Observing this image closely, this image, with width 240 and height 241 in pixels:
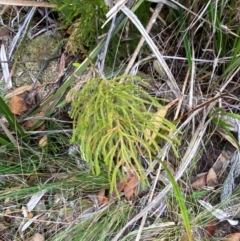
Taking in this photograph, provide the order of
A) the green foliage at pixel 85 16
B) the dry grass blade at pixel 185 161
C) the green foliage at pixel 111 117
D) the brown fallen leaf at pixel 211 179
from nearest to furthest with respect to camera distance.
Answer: the green foliage at pixel 111 117
the green foliage at pixel 85 16
the dry grass blade at pixel 185 161
the brown fallen leaf at pixel 211 179

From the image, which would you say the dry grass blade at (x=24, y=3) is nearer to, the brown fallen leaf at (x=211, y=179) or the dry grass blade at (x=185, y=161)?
the dry grass blade at (x=185, y=161)

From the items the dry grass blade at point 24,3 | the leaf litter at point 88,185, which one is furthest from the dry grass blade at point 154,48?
the dry grass blade at point 24,3

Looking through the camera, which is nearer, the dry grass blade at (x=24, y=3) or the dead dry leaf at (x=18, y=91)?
the dry grass blade at (x=24, y=3)

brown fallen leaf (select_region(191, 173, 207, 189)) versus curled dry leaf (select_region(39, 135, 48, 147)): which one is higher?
curled dry leaf (select_region(39, 135, 48, 147))

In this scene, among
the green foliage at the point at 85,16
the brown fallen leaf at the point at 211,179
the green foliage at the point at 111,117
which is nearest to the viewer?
the green foliage at the point at 111,117

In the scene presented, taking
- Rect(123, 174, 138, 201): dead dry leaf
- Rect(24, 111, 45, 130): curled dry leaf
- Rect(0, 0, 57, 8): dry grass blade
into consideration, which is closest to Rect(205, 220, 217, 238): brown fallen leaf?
Rect(123, 174, 138, 201): dead dry leaf

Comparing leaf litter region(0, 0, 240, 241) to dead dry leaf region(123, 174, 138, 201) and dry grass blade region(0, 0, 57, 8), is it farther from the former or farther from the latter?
dry grass blade region(0, 0, 57, 8)

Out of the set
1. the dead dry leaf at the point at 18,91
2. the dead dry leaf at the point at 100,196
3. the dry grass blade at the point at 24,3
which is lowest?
the dead dry leaf at the point at 100,196

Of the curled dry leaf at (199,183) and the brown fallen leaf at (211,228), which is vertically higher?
the curled dry leaf at (199,183)
